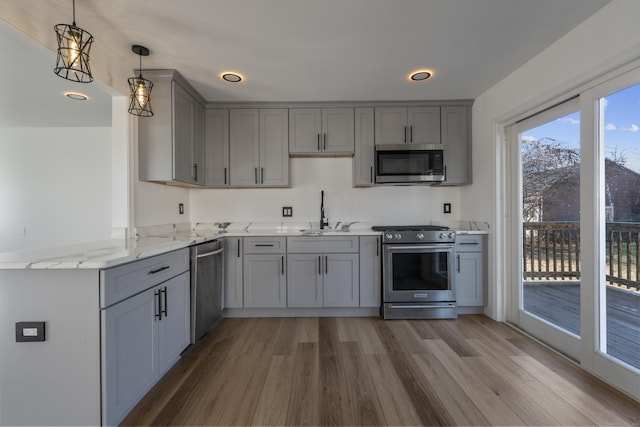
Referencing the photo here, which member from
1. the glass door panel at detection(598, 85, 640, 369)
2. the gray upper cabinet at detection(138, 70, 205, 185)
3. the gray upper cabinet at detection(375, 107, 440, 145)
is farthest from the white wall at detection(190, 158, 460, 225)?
the glass door panel at detection(598, 85, 640, 369)

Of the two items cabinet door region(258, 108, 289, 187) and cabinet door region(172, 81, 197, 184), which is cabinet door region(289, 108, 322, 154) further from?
cabinet door region(172, 81, 197, 184)

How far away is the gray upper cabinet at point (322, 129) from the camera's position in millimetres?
3020

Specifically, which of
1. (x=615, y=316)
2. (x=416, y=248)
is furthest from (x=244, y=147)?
(x=615, y=316)

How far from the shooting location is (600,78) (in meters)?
1.69

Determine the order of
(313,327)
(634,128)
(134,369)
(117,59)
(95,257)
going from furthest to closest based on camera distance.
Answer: (313,327) → (117,59) → (634,128) → (134,369) → (95,257)

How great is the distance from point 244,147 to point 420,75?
1985 mm

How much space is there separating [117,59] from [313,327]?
2872mm

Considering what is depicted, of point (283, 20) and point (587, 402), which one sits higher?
point (283, 20)

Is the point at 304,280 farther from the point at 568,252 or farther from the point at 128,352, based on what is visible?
the point at 568,252

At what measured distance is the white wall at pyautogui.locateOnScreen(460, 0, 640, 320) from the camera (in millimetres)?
1549

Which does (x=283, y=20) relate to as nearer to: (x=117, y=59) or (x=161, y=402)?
(x=117, y=59)

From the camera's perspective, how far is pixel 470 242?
2816 mm

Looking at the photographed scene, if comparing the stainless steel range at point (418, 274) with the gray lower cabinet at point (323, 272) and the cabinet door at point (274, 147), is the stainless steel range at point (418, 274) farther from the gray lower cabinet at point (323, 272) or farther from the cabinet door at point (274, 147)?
the cabinet door at point (274, 147)

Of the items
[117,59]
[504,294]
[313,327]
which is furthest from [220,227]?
[504,294]
